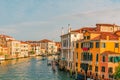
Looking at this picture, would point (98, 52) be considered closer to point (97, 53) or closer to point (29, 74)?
point (97, 53)

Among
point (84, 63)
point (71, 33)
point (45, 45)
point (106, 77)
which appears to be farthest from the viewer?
point (45, 45)

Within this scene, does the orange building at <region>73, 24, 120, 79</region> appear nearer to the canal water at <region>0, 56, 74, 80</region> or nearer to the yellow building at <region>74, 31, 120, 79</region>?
the yellow building at <region>74, 31, 120, 79</region>

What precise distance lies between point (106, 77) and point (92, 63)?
2.42 m

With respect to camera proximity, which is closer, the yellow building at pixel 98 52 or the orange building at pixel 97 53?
the orange building at pixel 97 53

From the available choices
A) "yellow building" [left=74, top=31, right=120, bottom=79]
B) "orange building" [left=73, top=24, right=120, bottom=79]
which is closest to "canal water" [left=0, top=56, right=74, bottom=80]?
"orange building" [left=73, top=24, right=120, bottom=79]

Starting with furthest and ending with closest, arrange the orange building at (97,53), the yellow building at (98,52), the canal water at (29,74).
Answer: the canal water at (29,74), the yellow building at (98,52), the orange building at (97,53)

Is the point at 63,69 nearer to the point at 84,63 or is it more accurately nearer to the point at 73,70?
the point at 73,70

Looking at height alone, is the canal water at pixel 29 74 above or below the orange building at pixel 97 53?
below

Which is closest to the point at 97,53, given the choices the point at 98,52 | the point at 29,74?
the point at 98,52

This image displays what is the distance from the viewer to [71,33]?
30500 millimetres

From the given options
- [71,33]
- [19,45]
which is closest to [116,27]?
[71,33]

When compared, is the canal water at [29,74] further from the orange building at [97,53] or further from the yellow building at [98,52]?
the yellow building at [98,52]

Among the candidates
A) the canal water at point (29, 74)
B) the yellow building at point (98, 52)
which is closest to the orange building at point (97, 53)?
the yellow building at point (98, 52)

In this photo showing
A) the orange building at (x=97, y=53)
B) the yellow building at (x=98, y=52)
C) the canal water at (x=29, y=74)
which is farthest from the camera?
the canal water at (x=29, y=74)
